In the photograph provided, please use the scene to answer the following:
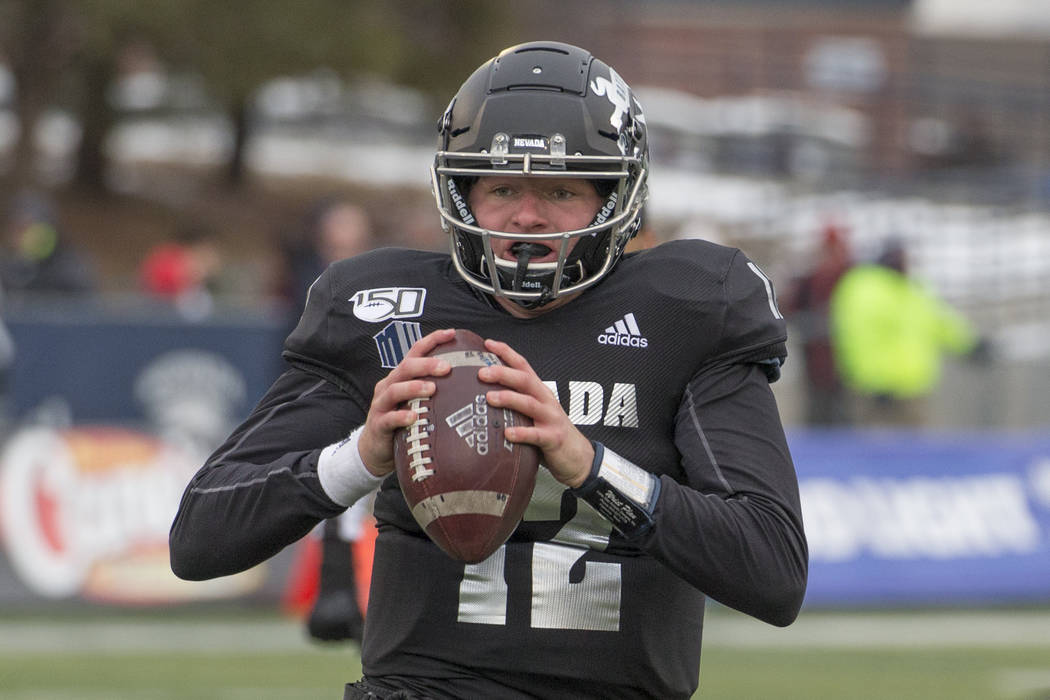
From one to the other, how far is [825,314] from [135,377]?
4.53 meters

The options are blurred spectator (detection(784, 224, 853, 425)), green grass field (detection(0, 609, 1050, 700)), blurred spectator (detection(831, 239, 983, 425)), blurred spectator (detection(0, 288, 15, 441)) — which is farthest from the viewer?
blurred spectator (detection(784, 224, 853, 425))

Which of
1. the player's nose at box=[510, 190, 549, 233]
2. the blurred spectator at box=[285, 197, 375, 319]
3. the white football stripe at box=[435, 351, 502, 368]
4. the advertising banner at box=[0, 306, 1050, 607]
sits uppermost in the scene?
the player's nose at box=[510, 190, 549, 233]

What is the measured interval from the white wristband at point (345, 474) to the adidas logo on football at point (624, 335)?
434 millimetres

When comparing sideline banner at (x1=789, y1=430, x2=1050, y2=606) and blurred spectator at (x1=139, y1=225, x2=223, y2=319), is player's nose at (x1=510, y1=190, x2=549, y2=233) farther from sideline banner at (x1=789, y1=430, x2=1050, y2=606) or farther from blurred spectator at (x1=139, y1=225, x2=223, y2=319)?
blurred spectator at (x1=139, y1=225, x2=223, y2=319)

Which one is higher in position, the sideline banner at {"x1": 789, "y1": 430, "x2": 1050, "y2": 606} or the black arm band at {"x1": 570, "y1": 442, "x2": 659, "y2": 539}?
the black arm band at {"x1": 570, "y1": 442, "x2": 659, "y2": 539}

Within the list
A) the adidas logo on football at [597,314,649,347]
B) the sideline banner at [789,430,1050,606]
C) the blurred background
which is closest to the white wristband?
the adidas logo on football at [597,314,649,347]

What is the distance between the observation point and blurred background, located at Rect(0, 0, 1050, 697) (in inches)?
356

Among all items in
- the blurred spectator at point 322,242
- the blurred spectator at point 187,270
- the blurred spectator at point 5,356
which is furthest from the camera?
the blurred spectator at point 187,270

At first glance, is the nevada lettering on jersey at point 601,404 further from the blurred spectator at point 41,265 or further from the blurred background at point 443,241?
the blurred spectator at point 41,265

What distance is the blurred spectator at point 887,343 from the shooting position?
11055mm

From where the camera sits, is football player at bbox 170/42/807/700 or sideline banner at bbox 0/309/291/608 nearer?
football player at bbox 170/42/807/700

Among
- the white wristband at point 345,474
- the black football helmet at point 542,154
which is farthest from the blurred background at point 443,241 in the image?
the white wristband at point 345,474

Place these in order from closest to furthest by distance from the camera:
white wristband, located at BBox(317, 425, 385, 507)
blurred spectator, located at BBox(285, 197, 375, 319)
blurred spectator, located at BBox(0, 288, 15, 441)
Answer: white wristband, located at BBox(317, 425, 385, 507)
blurred spectator, located at BBox(285, 197, 375, 319)
blurred spectator, located at BBox(0, 288, 15, 441)

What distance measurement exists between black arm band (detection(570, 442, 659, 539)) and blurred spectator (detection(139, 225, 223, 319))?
943 cm
